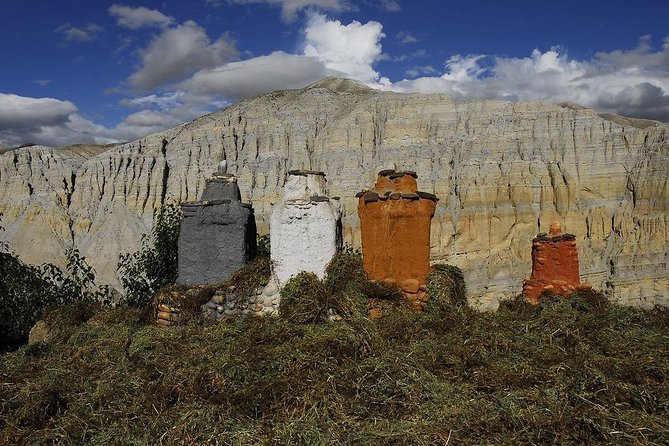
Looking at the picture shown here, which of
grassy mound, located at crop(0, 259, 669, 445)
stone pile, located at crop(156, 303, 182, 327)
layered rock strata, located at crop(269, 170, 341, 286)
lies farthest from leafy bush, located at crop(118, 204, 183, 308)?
layered rock strata, located at crop(269, 170, 341, 286)

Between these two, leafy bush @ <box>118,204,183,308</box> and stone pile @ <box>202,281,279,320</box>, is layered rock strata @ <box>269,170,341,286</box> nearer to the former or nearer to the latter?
stone pile @ <box>202,281,279,320</box>

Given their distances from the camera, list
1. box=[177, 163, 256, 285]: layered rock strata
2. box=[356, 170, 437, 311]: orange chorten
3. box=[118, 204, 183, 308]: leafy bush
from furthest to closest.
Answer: box=[118, 204, 183, 308]: leafy bush → box=[177, 163, 256, 285]: layered rock strata → box=[356, 170, 437, 311]: orange chorten

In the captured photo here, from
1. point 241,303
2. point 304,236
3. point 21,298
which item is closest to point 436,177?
point 21,298

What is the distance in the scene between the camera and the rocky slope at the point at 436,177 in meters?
45.2

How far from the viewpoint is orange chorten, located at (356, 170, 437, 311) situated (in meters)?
7.08

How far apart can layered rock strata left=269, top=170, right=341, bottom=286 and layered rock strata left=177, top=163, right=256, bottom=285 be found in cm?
74

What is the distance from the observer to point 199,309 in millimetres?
7098

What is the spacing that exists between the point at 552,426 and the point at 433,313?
9.95ft

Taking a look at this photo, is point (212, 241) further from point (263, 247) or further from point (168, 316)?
point (263, 247)

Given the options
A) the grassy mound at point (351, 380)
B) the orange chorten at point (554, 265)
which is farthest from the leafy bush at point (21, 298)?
the orange chorten at point (554, 265)

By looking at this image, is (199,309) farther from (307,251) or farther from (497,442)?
(497,442)

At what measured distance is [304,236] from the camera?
7.24 meters

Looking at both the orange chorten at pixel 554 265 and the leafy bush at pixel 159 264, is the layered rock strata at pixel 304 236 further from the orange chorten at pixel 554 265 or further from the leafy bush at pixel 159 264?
the orange chorten at pixel 554 265

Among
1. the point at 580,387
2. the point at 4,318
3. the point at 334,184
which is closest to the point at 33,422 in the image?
the point at 580,387
